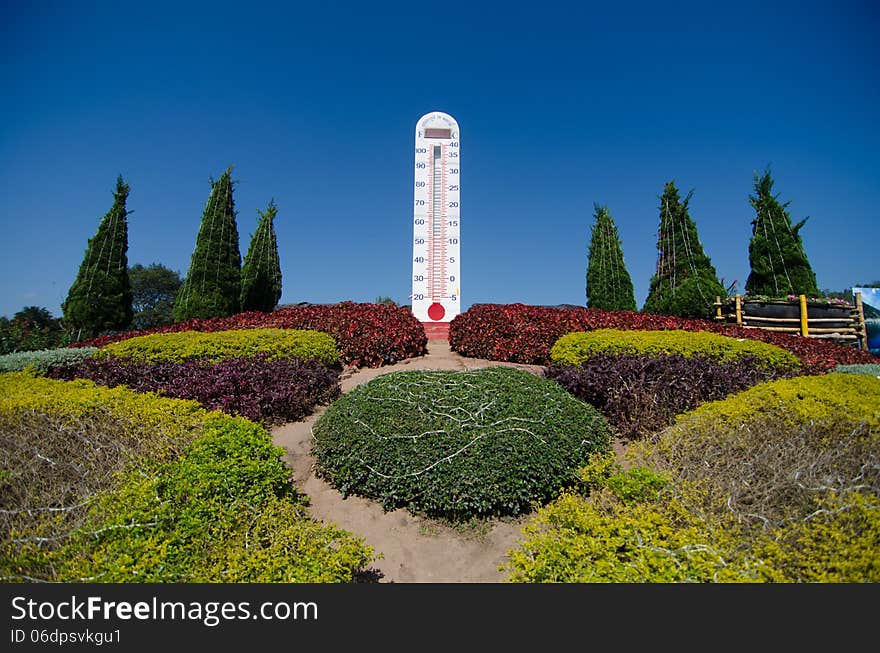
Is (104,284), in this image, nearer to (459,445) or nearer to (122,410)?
(122,410)

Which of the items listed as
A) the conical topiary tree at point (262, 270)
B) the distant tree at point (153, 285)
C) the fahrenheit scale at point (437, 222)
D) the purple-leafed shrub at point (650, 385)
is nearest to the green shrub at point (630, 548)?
the purple-leafed shrub at point (650, 385)

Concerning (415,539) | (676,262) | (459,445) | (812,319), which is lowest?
(415,539)

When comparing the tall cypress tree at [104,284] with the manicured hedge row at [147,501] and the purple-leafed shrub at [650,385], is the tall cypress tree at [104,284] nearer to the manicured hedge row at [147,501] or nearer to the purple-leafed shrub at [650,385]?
the manicured hedge row at [147,501]

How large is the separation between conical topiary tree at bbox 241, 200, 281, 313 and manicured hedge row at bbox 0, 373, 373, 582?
10696 millimetres

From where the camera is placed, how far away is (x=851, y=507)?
2338 millimetres

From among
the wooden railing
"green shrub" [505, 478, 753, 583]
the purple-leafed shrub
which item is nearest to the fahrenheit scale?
the purple-leafed shrub

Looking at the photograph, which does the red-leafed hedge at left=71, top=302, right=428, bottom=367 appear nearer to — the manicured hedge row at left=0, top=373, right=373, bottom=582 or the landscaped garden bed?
the landscaped garden bed

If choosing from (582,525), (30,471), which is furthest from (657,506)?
(30,471)

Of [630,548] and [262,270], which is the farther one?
[262,270]

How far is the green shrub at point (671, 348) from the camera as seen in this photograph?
584 centimetres

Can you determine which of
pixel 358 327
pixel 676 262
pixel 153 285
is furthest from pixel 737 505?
pixel 153 285

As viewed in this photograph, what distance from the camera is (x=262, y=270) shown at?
14.8 metres

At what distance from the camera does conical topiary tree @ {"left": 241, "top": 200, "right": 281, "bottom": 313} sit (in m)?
14.2

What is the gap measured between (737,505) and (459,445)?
176 cm
